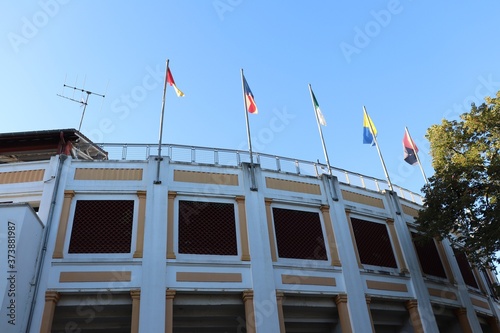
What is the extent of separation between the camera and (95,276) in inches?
616

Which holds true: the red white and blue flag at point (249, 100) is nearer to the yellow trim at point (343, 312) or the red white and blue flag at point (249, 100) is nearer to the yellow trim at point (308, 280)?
the yellow trim at point (308, 280)

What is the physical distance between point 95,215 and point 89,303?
141 inches

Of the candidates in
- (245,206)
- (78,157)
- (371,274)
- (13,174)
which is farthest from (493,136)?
(13,174)

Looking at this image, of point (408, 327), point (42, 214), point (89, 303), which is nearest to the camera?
point (89, 303)

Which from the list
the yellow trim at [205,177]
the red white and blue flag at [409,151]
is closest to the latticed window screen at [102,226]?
the yellow trim at [205,177]

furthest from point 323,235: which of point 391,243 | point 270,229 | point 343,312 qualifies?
point 391,243

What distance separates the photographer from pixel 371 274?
746 inches

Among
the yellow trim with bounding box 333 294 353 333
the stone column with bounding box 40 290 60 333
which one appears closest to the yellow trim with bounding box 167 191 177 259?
the stone column with bounding box 40 290 60 333

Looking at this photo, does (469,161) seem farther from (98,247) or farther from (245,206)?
(98,247)

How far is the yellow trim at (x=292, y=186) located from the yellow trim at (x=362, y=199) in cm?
169

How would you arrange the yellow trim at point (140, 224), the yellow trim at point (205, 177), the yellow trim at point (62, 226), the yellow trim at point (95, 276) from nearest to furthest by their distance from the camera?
the yellow trim at point (95, 276), the yellow trim at point (62, 226), the yellow trim at point (140, 224), the yellow trim at point (205, 177)

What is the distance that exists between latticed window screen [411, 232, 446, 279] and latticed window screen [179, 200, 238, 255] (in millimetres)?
10223

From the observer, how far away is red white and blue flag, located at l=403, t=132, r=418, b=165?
25359 millimetres

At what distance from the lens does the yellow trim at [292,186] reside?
19.7 metres
